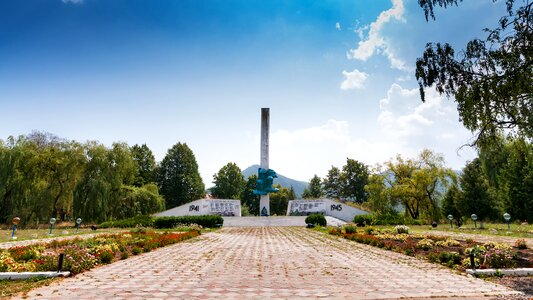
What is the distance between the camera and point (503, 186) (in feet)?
109

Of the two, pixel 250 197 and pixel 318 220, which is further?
pixel 250 197

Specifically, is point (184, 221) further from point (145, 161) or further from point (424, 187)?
point (145, 161)

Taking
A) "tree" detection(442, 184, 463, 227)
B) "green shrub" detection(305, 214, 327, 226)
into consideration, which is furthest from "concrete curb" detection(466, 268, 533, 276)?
"tree" detection(442, 184, 463, 227)

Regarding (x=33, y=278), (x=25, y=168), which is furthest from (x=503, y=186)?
(x=25, y=168)

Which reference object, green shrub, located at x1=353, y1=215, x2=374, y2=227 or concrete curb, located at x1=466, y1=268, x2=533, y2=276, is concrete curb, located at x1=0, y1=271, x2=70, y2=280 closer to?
concrete curb, located at x1=466, y1=268, x2=533, y2=276

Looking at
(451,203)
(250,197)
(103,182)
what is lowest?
(451,203)

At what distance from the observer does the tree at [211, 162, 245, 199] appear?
62.9 meters

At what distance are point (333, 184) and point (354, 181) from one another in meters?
5.86

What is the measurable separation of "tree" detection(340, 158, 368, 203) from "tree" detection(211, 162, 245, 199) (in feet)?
70.4

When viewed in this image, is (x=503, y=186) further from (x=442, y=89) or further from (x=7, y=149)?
(x=7, y=149)

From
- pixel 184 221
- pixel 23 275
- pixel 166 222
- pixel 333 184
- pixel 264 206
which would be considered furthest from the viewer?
pixel 333 184

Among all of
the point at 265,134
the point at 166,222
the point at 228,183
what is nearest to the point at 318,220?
the point at 166,222

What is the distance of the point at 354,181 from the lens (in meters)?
66.6

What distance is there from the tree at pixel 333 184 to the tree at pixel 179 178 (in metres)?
28.2
